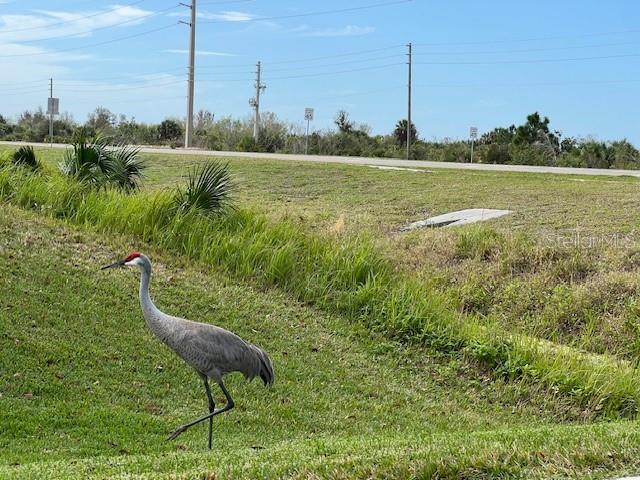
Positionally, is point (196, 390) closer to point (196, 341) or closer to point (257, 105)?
point (196, 341)

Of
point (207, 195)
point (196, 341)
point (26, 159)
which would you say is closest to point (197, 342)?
point (196, 341)

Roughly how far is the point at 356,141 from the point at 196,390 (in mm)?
39334

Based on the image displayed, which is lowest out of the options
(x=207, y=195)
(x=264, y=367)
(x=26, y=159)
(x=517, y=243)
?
(x=264, y=367)

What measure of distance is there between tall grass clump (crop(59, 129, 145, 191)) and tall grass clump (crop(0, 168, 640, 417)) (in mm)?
317

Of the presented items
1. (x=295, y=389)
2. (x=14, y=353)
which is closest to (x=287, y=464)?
(x=295, y=389)

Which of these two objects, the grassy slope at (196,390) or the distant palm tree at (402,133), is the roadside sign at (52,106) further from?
the grassy slope at (196,390)

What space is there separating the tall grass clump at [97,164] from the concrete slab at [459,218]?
5087 millimetres

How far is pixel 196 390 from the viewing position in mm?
8773

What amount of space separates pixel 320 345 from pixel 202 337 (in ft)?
15.2

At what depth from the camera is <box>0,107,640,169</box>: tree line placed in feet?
131

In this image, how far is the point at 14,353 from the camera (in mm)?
8672

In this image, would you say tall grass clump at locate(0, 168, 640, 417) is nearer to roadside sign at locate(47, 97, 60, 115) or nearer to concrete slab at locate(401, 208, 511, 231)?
concrete slab at locate(401, 208, 511, 231)

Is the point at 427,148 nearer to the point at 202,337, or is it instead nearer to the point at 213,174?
the point at 213,174

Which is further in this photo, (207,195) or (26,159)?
(26,159)
